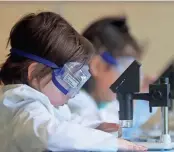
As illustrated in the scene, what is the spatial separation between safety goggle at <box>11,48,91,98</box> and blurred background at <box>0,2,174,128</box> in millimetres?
601

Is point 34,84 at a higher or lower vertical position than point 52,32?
lower

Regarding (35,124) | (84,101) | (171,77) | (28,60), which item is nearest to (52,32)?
(28,60)

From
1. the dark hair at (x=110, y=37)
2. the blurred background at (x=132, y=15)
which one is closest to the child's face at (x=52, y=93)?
the dark hair at (x=110, y=37)

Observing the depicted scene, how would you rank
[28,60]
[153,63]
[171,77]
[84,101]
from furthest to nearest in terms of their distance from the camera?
1. [153,63]
2. [84,101]
3. [171,77]
4. [28,60]

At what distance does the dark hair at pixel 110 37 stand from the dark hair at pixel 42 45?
39 cm

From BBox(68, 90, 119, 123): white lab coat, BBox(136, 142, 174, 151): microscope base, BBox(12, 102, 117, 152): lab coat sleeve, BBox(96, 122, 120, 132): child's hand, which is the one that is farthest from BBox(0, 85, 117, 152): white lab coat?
BBox(68, 90, 119, 123): white lab coat

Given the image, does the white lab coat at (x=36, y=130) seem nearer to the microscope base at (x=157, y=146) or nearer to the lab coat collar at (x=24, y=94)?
the lab coat collar at (x=24, y=94)

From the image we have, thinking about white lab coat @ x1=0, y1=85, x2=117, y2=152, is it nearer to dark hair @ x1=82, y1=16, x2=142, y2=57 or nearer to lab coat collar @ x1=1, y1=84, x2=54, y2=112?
lab coat collar @ x1=1, y1=84, x2=54, y2=112

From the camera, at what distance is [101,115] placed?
135 cm

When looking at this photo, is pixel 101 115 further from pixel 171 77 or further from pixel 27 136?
pixel 27 136

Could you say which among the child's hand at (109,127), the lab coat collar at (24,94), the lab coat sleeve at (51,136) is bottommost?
the child's hand at (109,127)

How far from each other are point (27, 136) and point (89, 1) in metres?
0.85

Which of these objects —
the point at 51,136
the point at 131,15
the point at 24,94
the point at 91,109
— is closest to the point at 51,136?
the point at 51,136

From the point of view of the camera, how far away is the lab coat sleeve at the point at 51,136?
0.74 meters
